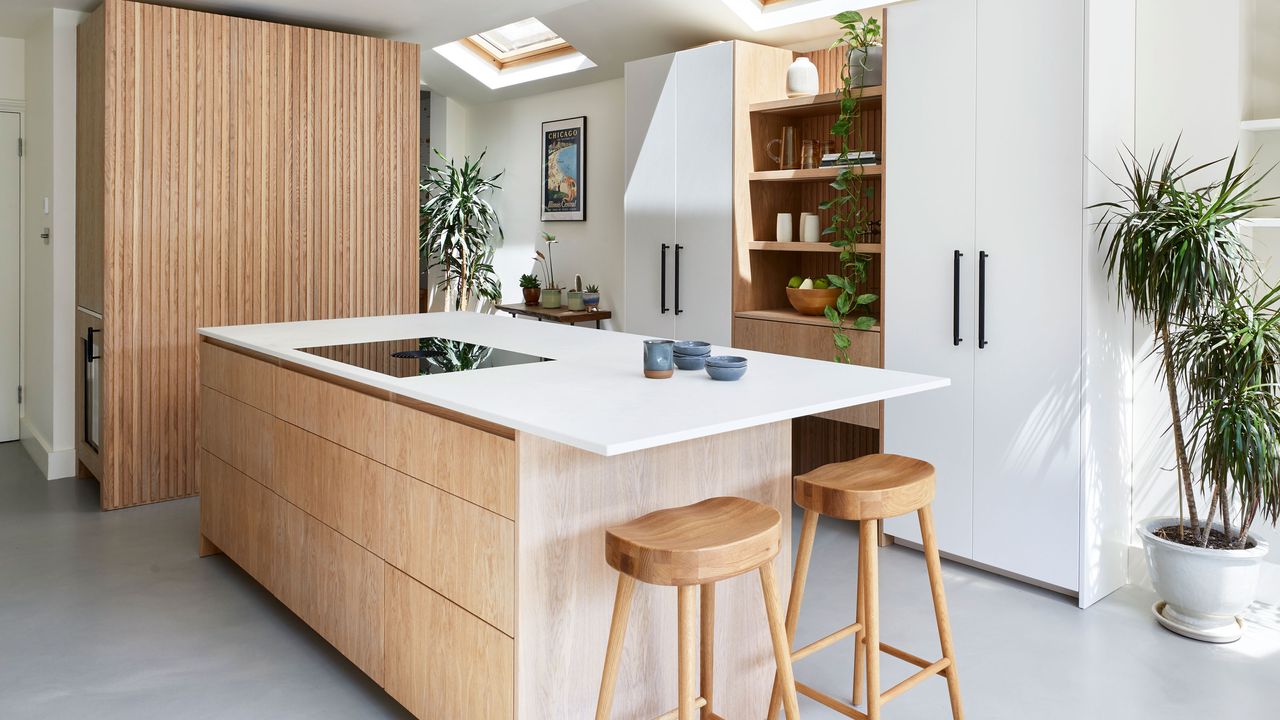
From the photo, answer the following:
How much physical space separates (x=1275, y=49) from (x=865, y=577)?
2498 mm

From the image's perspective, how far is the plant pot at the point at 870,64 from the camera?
161 inches

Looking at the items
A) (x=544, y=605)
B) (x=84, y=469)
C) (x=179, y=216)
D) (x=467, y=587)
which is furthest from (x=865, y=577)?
(x=84, y=469)

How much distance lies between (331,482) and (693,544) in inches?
53.2

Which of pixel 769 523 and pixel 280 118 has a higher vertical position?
pixel 280 118

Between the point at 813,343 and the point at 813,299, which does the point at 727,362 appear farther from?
the point at 813,299

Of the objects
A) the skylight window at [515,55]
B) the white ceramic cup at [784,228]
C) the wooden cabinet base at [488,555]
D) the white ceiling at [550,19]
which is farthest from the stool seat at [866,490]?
the skylight window at [515,55]

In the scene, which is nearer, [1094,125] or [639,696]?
[639,696]

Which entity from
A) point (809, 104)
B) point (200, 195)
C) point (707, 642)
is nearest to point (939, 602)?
point (707, 642)

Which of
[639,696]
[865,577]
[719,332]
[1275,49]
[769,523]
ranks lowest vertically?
[639,696]

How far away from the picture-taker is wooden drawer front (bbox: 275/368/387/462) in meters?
2.52

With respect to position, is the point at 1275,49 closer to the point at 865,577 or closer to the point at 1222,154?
the point at 1222,154

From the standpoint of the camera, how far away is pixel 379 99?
5.04 metres

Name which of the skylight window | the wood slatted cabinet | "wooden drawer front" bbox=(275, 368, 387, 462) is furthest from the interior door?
"wooden drawer front" bbox=(275, 368, 387, 462)

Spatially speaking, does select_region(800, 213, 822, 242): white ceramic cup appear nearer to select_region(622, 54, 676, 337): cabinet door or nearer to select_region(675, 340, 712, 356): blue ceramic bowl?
select_region(622, 54, 676, 337): cabinet door
